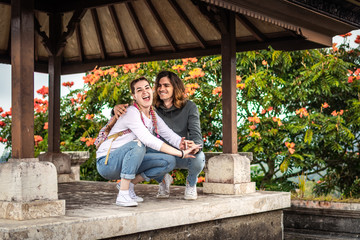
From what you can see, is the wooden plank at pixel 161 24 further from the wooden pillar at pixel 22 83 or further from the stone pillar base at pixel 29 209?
the stone pillar base at pixel 29 209

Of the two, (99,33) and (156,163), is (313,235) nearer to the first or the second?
(156,163)

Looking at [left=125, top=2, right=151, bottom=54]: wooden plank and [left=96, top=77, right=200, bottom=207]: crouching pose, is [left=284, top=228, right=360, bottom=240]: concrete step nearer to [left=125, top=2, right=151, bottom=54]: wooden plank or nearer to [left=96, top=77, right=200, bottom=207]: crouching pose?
[left=96, top=77, right=200, bottom=207]: crouching pose

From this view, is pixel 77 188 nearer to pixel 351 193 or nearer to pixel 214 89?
pixel 214 89

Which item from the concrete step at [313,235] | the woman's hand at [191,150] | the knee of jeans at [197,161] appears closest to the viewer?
the woman's hand at [191,150]

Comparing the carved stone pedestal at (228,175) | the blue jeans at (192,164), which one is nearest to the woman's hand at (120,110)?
the blue jeans at (192,164)

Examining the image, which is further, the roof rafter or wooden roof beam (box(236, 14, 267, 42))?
the roof rafter

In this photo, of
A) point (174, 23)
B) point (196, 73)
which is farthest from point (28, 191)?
point (196, 73)

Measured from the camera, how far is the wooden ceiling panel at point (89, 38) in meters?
8.91

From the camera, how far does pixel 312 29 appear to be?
22.8 ft

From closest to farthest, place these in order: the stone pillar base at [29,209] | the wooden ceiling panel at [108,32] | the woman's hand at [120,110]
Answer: the stone pillar base at [29,209] → the woman's hand at [120,110] → the wooden ceiling panel at [108,32]

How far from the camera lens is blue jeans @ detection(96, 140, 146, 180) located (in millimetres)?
4952

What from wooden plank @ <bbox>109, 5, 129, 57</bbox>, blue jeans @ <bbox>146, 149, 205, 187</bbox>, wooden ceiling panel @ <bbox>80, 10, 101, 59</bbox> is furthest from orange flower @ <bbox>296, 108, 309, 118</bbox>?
blue jeans @ <bbox>146, 149, 205, 187</bbox>

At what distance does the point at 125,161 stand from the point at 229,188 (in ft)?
6.05

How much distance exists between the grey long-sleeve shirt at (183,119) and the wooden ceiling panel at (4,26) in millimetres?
3573
